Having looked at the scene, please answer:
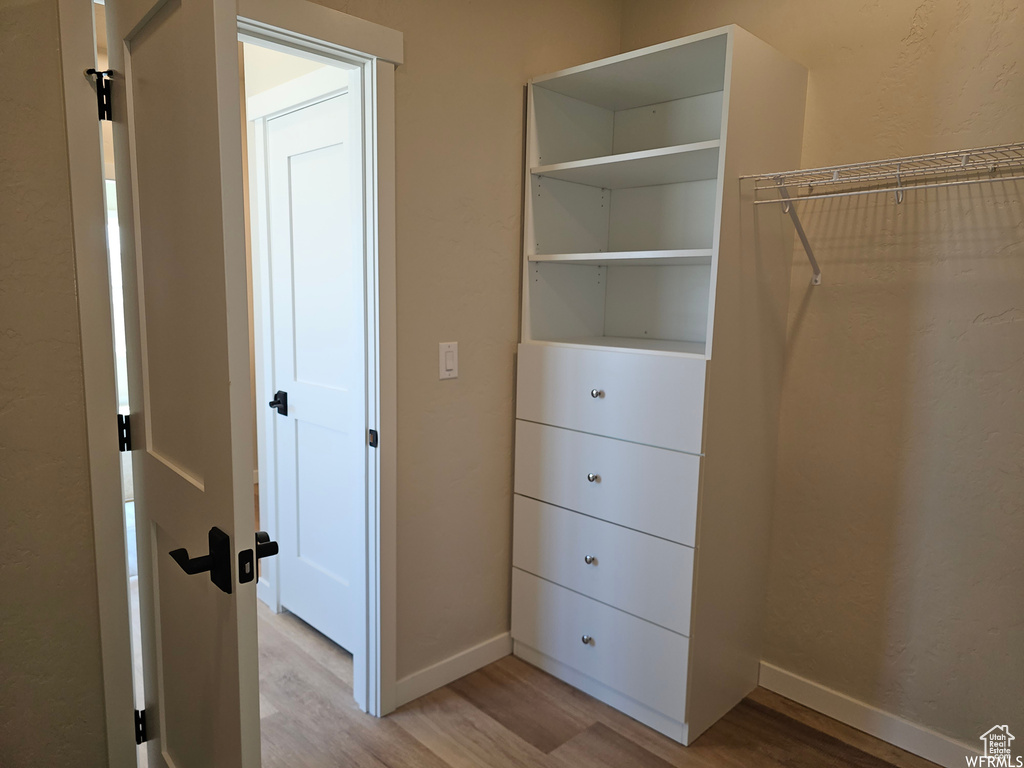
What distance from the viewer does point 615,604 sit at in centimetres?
223

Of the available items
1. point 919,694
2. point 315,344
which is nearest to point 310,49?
point 315,344

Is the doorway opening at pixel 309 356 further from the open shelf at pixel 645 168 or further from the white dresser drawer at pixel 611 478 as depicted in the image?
the open shelf at pixel 645 168

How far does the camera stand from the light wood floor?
2.04 m

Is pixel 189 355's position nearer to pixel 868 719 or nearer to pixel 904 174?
pixel 904 174

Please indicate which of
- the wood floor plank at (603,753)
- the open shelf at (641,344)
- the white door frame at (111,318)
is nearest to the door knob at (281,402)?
the white door frame at (111,318)

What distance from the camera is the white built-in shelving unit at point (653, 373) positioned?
1984 millimetres

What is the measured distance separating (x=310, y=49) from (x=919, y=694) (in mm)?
2490

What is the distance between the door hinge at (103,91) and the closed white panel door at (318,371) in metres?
0.72

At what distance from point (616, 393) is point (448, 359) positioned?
1.77ft

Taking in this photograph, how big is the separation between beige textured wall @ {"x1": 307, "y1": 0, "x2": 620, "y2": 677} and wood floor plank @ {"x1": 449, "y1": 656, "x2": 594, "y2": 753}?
0.13 meters

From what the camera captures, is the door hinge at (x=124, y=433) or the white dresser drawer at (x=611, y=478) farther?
the white dresser drawer at (x=611, y=478)

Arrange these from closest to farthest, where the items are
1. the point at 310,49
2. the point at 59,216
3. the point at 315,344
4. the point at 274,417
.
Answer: the point at 59,216 → the point at 310,49 → the point at 315,344 → the point at 274,417

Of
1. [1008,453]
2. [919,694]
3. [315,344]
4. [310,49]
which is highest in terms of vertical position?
[310,49]

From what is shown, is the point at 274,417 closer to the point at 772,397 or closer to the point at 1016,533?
the point at 772,397
